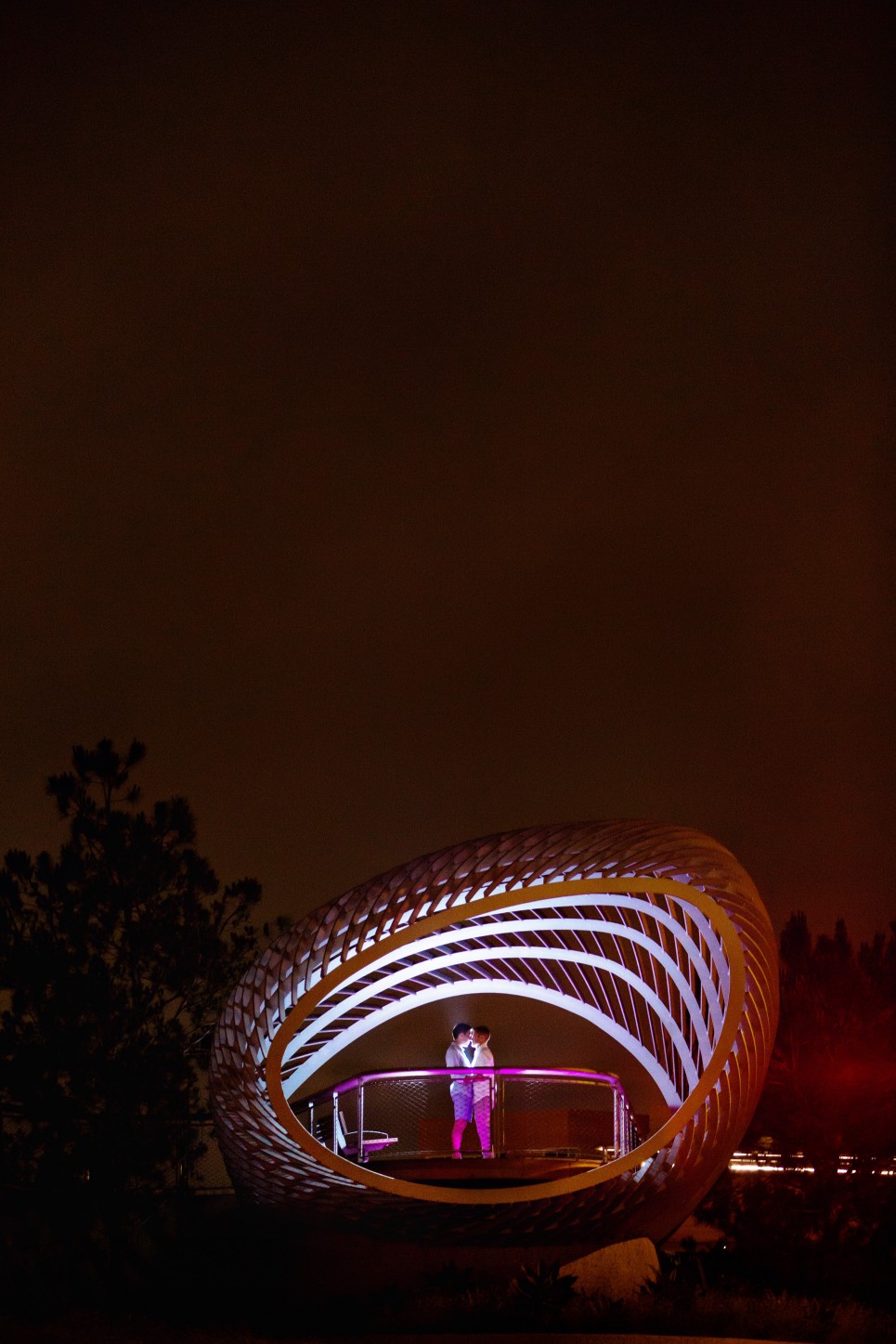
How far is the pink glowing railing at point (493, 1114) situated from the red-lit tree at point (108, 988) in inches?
131


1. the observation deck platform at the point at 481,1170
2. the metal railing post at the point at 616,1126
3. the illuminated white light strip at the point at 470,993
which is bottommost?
the observation deck platform at the point at 481,1170

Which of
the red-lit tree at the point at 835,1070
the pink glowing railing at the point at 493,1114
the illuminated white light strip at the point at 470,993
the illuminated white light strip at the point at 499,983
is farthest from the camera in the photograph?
the red-lit tree at the point at 835,1070

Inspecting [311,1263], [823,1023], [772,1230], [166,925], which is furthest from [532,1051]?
[311,1263]

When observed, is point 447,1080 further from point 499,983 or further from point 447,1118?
point 499,983

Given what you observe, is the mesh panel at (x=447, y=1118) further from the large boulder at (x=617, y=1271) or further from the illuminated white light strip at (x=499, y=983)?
the large boulder at (x=617, y=1271)

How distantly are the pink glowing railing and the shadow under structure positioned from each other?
14.5 inches

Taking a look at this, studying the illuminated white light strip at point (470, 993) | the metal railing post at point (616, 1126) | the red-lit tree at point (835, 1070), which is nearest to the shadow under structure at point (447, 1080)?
the metal railing post at point (616, 1126)

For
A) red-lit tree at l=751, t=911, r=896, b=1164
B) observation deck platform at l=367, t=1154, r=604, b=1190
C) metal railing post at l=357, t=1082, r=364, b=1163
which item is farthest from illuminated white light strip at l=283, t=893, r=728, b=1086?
red-lit tree at l=751, t=911, r=896, b=1164

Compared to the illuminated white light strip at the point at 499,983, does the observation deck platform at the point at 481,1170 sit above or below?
below

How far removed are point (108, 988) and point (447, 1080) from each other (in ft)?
19.4

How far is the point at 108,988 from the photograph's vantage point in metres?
18.1

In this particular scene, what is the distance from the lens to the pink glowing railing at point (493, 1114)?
1398cm

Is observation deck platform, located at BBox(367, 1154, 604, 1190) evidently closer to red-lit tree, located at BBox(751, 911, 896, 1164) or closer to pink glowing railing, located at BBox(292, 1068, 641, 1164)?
pink glowing railing, located at BBox(292, 1068, 641, 1164)

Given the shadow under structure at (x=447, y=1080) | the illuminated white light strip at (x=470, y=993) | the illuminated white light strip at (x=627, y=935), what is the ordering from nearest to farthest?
the shadow under structure at (x=447, y=1080), the illuminated white light strip at (x=627, y=935), the illuminated white light strip at (x=470, y=993)
